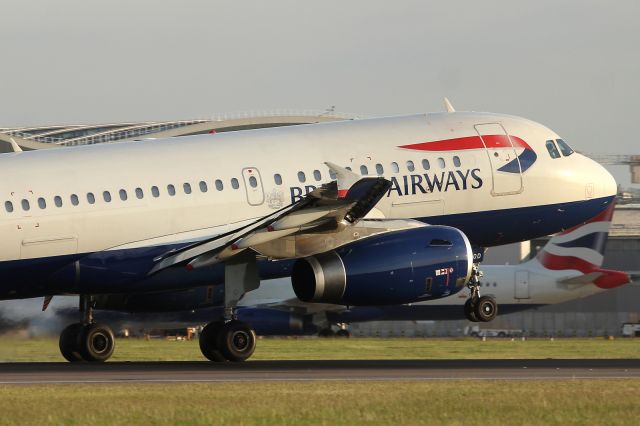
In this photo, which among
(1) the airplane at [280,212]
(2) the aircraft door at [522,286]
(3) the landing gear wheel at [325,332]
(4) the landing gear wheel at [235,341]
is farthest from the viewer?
(2) the aircraft door at [522,286]

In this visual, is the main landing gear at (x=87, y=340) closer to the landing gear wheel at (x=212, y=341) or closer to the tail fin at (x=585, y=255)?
the landing gear wheel at (x=212, y=341)

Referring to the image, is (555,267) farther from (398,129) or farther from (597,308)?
(398,129)

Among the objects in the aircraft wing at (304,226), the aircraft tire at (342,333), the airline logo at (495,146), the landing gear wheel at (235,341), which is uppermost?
the airline logo at (495,146)

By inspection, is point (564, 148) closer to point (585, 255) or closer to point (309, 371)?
point (309, 371)

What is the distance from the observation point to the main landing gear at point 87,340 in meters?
36.6

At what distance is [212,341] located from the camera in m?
34.1

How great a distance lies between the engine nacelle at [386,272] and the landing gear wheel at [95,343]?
7134mm

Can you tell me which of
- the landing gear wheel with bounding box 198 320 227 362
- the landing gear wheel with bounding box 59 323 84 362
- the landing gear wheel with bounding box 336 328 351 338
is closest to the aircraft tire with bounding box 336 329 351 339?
the landing gear wheel with bounding box 336 328 351 338

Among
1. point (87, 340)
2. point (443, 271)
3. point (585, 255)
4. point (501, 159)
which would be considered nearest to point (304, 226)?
point (443, 271)

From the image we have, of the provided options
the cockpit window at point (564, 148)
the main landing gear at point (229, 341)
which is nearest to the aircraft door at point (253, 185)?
the main landing gear at point (229, 341)

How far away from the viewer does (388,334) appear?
86000mm

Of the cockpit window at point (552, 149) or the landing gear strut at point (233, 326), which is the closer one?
the landing gear strut at point (233, 326)

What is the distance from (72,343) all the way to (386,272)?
9.85 metres

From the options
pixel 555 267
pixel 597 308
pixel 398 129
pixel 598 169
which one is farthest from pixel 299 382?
pixel 597 308
